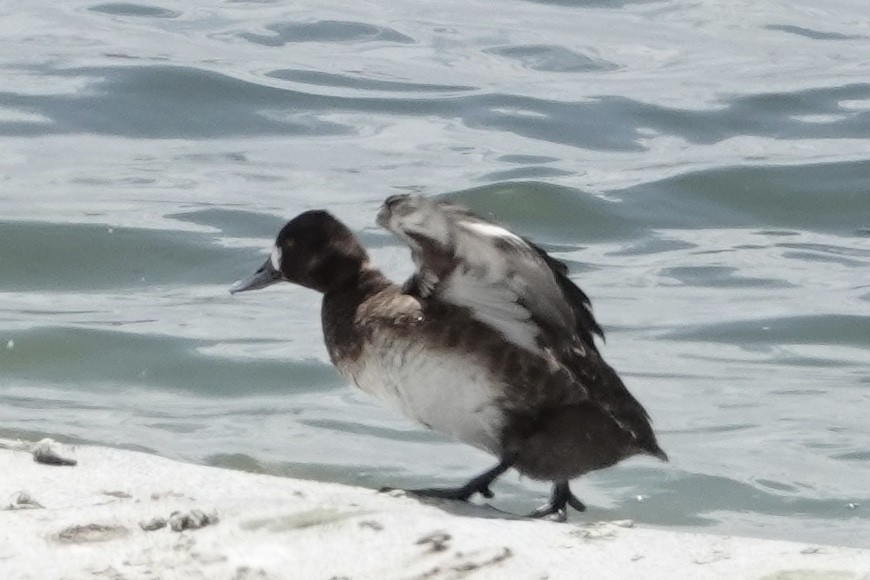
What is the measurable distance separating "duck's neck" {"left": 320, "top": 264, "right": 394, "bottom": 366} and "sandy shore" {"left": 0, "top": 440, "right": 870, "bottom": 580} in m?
0.71

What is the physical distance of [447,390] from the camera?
15.4ft

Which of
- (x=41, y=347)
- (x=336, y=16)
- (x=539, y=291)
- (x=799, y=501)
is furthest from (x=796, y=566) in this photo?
(x=336, y=16)

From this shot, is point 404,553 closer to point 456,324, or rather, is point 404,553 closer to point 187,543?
point 187,543

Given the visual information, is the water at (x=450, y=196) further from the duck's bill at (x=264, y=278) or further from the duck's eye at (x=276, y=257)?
the duck's eye at (x=276, y=257)

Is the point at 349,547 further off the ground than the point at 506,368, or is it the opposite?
the point at 506,368

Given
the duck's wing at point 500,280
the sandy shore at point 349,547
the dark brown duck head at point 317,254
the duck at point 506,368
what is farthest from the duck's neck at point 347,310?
the sandy shore at point 349,547

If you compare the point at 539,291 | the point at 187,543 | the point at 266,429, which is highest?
the point at 539,291

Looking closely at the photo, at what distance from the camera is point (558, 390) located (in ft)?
15.4

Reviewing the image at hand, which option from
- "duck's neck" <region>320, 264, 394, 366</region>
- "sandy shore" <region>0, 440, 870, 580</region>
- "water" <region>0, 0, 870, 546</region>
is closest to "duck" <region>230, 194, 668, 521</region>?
"duck's neck" <region>320, 264, 394, 366</region>

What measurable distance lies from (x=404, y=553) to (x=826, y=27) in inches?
497

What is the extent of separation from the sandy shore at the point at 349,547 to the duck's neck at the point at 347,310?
2.31 feet

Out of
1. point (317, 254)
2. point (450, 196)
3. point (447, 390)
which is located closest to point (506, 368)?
point (447, 390)

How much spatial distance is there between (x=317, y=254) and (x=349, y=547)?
1.60 metres

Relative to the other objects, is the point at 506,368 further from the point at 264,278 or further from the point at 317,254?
the point at 264,278
